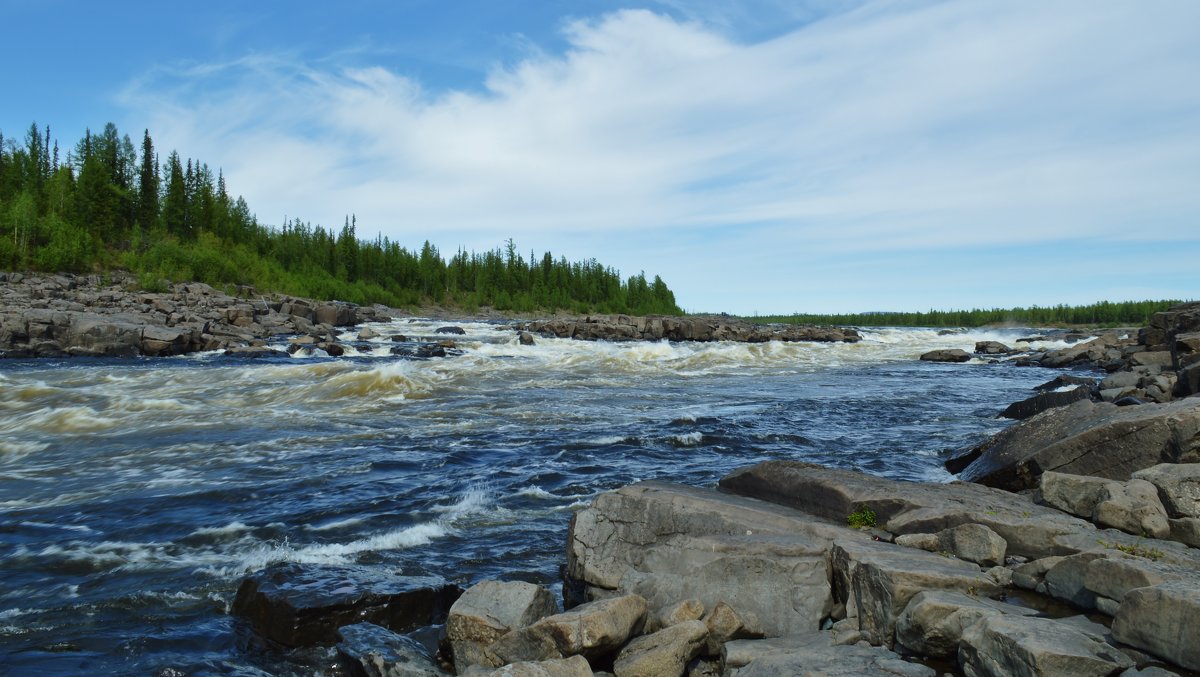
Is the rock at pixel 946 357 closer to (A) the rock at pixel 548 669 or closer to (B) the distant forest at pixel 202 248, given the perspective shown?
(A) the rock at pixel 548 669

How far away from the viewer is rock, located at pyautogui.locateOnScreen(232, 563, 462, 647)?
224 inches

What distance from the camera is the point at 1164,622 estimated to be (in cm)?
385

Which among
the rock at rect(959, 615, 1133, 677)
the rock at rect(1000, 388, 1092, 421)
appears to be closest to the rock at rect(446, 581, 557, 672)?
the rock at rect(959, 615, 1133, 677)

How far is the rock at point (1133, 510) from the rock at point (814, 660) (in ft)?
10.7

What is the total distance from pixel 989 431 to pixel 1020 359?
29.9 meters

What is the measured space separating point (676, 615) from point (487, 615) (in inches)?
55.6

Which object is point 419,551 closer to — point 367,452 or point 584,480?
point 584,480

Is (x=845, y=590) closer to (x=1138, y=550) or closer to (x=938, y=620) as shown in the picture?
(x=938, y=620)

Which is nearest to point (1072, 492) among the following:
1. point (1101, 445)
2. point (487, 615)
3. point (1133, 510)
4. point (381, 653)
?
point (1133, 510)

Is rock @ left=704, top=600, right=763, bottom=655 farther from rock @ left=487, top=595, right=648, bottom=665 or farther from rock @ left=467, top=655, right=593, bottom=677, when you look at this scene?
rock @ left=467, top=655, right=593, bottom=677

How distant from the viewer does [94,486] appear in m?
10.8

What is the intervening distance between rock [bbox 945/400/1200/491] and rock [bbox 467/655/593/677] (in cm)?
700

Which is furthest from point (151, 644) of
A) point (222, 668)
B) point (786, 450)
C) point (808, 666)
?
point (786, 450)

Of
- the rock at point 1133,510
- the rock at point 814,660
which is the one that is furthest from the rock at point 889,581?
the rock at point 1133,510
